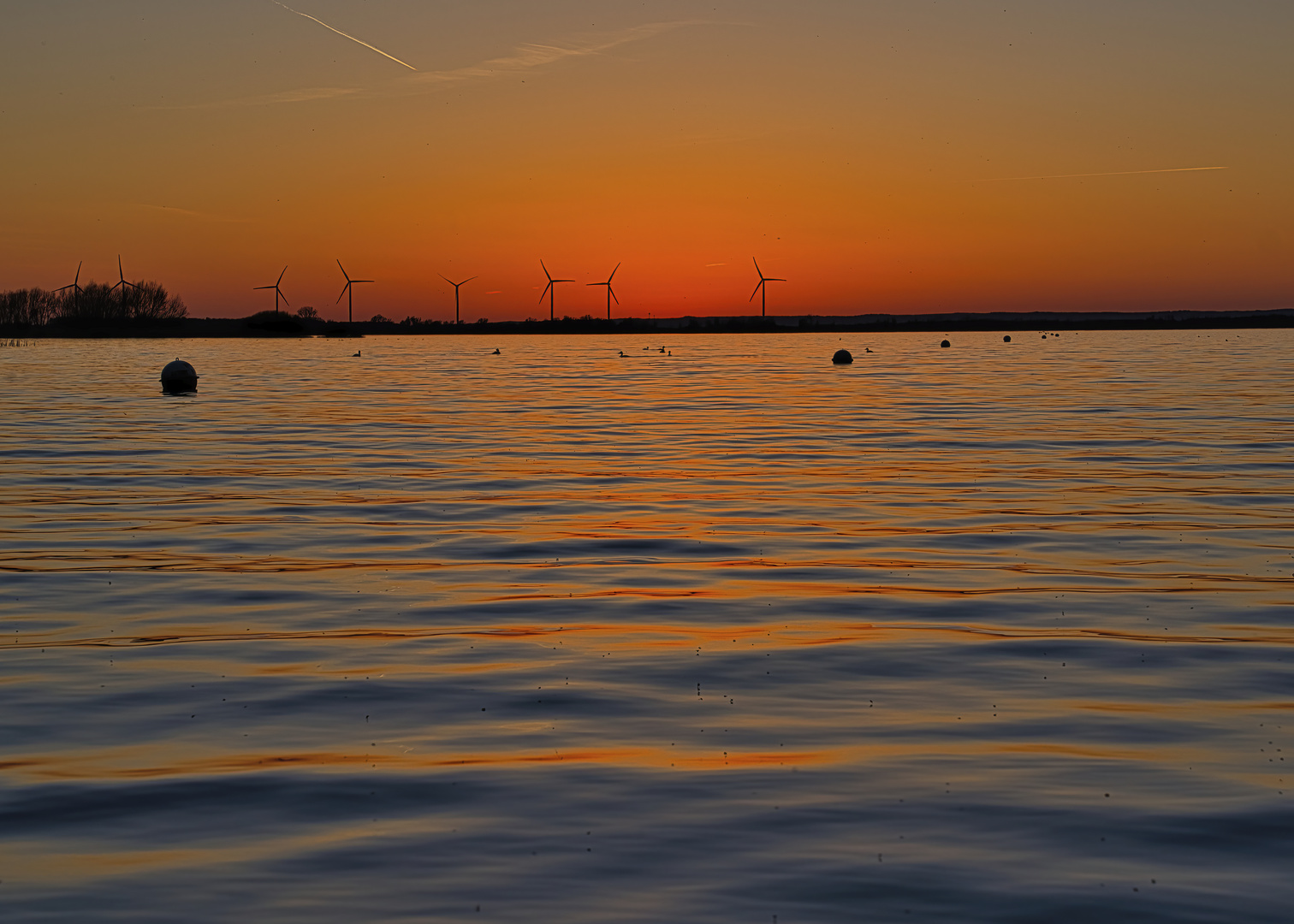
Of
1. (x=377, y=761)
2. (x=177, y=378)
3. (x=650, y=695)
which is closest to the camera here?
(x=377, y=761)

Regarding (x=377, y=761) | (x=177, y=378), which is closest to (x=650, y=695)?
(x=377, y=761)

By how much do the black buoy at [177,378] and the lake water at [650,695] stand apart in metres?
35.3

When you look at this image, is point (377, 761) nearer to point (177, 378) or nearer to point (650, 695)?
point (650, 695)

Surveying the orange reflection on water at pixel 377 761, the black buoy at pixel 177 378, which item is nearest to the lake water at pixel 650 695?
the orange reflection on water at pixel 377 761

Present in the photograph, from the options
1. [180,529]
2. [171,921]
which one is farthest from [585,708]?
[180,529]

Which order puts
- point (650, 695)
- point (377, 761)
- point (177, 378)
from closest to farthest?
point (377, 761)
point (650, 695)
point (177, 378)

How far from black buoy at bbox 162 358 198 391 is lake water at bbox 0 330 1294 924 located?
3526 centimetres

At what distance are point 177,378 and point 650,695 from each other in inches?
2271

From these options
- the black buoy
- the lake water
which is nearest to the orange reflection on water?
the lake water

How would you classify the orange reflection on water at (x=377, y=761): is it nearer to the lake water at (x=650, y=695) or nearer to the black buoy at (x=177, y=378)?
the lake water at (x=650, y=695)

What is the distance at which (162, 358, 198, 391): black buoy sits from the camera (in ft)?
210

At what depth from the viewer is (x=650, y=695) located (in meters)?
11.6

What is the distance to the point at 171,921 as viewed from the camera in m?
6.90

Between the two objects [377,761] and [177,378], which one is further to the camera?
[177,378]
